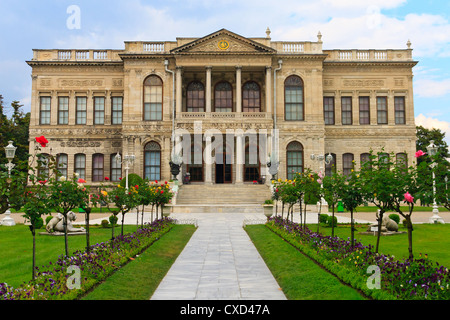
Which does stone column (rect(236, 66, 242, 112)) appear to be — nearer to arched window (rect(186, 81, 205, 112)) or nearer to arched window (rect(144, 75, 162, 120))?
arched window (rect(186, 81, 205, 112))

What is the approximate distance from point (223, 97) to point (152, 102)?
700 cm

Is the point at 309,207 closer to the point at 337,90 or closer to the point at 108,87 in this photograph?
the point at 337,90

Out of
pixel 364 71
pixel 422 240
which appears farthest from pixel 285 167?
pixel 422 240

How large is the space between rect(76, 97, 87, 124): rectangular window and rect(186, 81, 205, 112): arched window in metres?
10.3

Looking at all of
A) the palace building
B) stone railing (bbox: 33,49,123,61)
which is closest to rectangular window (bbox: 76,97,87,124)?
the palace building

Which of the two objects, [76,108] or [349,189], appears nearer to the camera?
[349,189]

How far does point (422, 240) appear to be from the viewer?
1538cm

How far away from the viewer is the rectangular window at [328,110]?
4112 centimetres

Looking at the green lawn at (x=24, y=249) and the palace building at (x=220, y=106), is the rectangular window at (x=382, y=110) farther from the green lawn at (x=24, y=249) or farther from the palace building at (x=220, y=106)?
the green lawn at (x=24, y=249)

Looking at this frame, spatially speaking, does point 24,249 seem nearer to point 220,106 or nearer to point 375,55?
point 220,106

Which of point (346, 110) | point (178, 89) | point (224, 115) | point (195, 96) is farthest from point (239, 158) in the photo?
point (346, 110)

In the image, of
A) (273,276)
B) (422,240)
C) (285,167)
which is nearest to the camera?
(273,276)

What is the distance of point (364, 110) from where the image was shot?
4125cm
